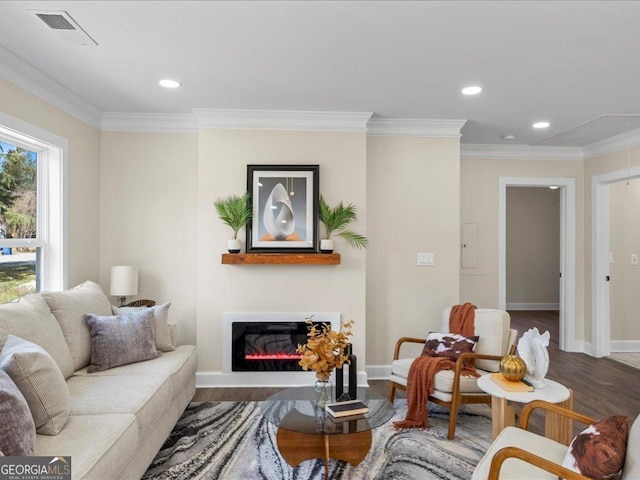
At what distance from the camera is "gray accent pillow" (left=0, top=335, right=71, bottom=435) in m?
1.81

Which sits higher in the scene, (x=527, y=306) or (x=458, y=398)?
(x=458, y=398)

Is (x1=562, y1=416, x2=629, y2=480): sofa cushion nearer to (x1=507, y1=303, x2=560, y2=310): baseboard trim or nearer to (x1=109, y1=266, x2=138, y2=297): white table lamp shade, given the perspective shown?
(x1=109, y1=266, x2=138, y2=297): white table lamp shade

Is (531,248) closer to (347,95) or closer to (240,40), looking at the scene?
(347,95)

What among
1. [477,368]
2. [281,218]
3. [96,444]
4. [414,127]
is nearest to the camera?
[96,444]

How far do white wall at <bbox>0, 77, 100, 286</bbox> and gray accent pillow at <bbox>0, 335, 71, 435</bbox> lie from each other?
1779 mm

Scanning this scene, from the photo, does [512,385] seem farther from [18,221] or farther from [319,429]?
[18,221]

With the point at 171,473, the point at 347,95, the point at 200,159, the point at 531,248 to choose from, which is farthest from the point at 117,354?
the point at 531,248

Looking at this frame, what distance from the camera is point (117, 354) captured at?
2793 millimetres

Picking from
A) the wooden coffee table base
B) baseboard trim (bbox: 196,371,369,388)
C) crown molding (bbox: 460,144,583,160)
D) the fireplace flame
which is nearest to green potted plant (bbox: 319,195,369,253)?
the fireplace flame

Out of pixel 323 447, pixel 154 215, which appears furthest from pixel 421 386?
pixel 154 215

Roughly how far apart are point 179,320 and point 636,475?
361 cm

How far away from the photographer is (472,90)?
Result: 10.6 ft

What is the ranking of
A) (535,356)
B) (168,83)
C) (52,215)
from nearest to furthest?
(535,356)
(168,83)
(52,215)

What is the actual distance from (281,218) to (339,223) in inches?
21.5
